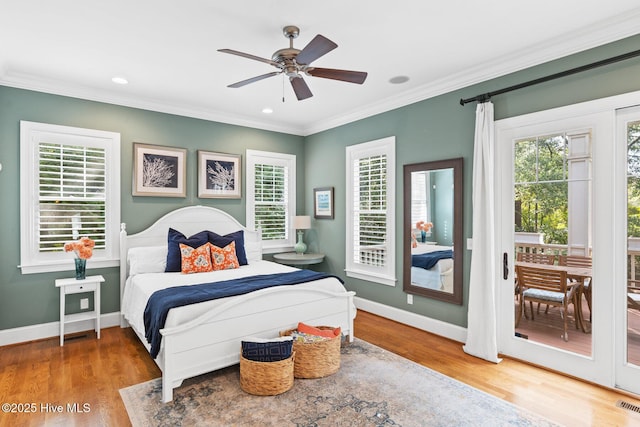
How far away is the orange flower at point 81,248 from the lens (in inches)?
146

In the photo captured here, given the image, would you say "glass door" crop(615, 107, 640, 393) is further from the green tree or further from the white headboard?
the white headboard

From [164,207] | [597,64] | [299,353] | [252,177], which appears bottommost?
[299,353]

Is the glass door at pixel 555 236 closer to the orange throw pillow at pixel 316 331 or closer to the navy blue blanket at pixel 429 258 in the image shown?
the navy blue blanket at pixel 429 258

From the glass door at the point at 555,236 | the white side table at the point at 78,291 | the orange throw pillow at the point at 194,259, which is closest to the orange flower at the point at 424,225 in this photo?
the glass door at the point at 555,236

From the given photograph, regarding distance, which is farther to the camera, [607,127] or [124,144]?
[124,144]

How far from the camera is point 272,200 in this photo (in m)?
5.60

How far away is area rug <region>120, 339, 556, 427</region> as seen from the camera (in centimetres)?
228

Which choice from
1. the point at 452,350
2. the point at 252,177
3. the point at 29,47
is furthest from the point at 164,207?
the point at 452,350

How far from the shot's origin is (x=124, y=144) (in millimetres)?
4289

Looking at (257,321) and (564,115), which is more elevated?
(564,115)

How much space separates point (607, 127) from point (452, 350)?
2363 mm

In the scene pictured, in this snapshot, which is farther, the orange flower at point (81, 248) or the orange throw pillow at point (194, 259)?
the orange throw pillow at point (194, 259)

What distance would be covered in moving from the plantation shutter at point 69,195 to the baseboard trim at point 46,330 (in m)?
0.82

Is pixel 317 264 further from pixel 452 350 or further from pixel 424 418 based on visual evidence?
pixel 424 418
